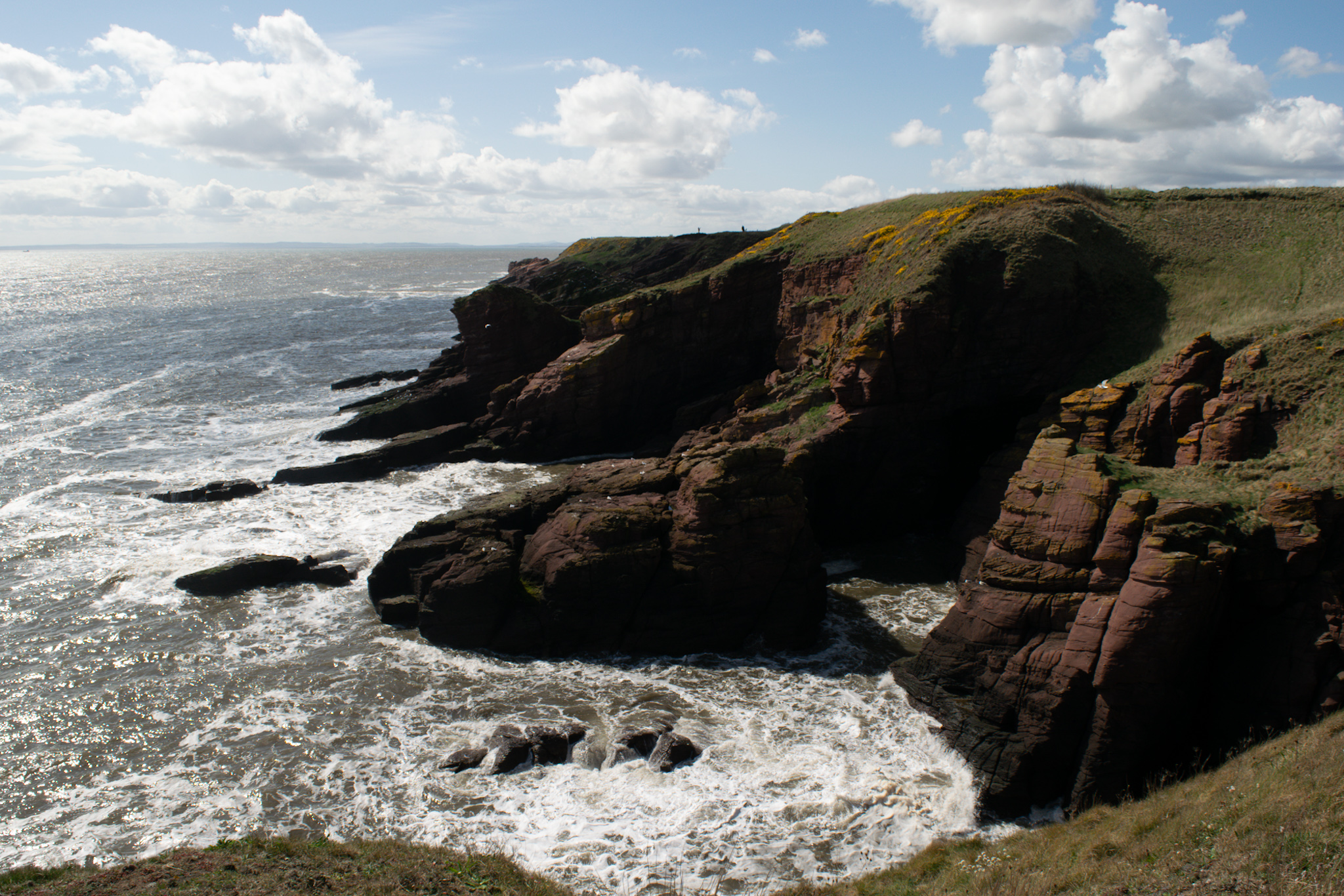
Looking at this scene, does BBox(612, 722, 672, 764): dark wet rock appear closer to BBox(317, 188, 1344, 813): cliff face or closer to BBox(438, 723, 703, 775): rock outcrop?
BBox(438, 723, 703, 775): rock outcrop

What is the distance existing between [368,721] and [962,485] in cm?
2220

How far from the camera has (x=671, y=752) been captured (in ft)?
55.1

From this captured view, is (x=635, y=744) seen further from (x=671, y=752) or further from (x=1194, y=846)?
(x=1194, y=846)

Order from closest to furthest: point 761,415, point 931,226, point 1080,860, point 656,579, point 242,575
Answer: point 1080,860 → point 656,579 → point 242,575 → point 761,415 → point 931,226

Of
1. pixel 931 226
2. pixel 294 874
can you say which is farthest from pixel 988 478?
pixel 294 874

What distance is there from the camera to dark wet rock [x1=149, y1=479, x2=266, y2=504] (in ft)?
113

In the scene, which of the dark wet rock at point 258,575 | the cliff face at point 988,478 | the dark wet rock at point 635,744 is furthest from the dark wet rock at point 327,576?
the dark wet rock at point 635,744

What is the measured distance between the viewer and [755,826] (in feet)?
49.1

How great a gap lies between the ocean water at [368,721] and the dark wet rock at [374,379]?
23.6 metres

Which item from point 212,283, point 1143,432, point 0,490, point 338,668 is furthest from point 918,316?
point 212,283

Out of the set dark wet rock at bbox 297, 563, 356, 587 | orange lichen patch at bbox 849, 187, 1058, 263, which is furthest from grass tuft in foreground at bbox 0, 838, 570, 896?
orange lichen patch at bbox 849, 187, 1058, 263

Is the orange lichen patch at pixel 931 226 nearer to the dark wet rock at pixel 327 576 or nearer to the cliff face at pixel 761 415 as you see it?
the cliff face at pixel 761 415

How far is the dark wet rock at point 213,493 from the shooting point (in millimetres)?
34438

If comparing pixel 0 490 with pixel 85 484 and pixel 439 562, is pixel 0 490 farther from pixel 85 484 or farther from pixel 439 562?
pixel 439 562
